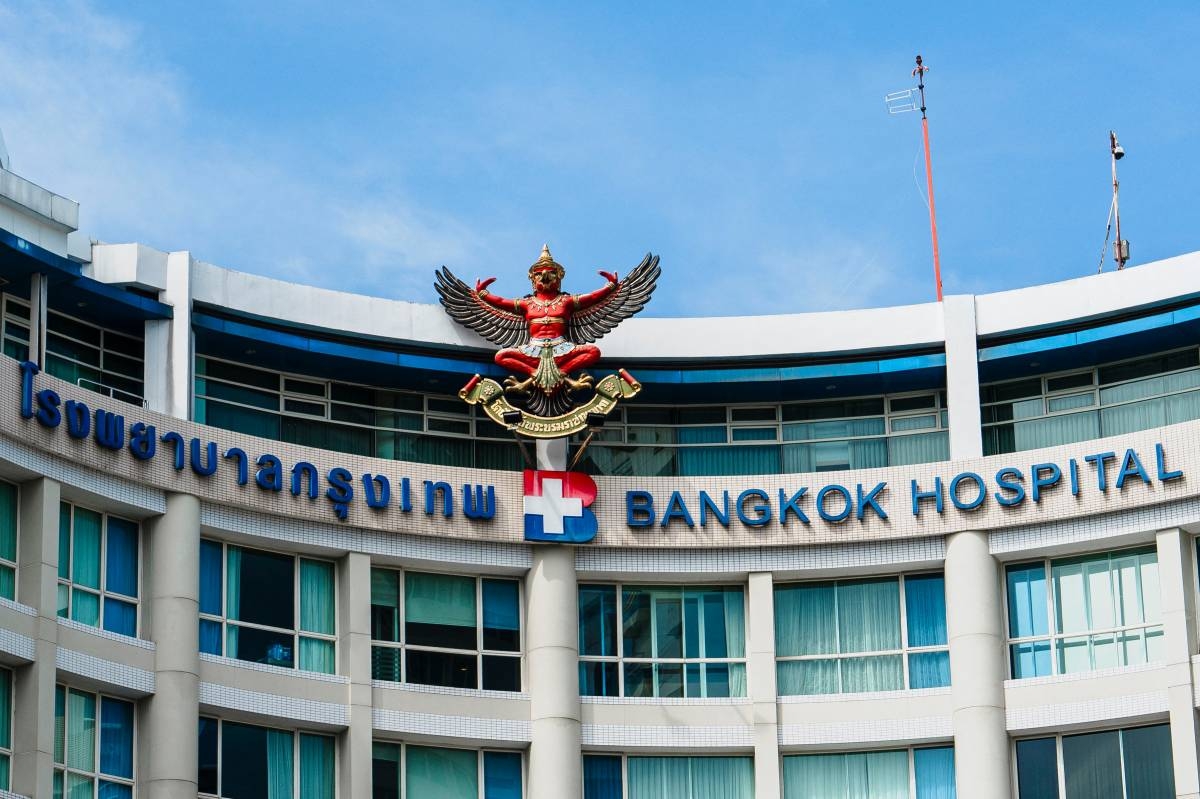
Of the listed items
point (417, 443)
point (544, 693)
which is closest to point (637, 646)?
point (544, 693)

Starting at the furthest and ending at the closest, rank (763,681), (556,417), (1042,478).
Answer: (556,417)
(763,681)
(1042,478)

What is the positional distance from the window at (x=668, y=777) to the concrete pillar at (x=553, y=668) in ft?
2.54

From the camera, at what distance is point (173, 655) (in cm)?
5238

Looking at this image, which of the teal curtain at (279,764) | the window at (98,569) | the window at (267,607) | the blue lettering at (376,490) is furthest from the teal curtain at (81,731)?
the blue lettering at (376,490)

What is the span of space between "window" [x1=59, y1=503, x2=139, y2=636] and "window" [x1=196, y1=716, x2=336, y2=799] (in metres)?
2.75

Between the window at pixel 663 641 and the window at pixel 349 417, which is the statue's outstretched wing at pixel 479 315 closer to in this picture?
the window at pixel 349 417

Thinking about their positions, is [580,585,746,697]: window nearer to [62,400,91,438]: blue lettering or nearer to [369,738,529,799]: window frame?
[369,738,529,799]: window frame

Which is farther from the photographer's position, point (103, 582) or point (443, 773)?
point (443, 773)

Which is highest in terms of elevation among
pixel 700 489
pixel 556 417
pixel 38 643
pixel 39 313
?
pixel 39 313

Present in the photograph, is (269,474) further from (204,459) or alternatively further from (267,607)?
(267,607)

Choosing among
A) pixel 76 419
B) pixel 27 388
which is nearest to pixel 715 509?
pixel 76 419

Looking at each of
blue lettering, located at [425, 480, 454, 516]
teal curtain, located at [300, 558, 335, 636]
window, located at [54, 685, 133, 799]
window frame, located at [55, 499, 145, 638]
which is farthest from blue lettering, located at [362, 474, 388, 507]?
window, located at [54, 685, 133, 799]

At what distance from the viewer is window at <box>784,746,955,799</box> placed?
5625 cm

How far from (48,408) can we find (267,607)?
639cm
